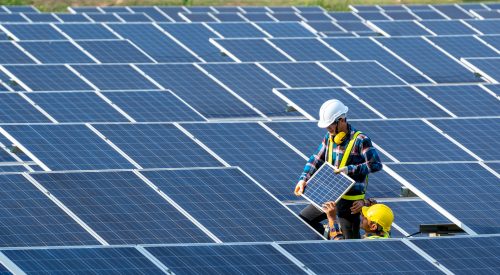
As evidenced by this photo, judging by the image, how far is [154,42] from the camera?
43.9m

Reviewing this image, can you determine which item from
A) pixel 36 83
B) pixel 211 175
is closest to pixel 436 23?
pixel 36 83

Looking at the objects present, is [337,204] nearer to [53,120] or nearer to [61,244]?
[61,244]

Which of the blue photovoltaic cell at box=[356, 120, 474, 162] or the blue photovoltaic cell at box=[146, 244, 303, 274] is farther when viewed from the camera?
the blue photovoltaic cell at box=[356, 120, 474, 162]

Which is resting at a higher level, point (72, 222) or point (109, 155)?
point (109, 155)

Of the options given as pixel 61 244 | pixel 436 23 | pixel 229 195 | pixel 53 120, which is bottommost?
pixel 61 244

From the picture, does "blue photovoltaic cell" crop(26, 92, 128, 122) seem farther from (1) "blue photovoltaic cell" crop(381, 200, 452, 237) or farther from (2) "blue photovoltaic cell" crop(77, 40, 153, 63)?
(2) "blue photovoltaic cell" crop(77, 40, 153, 63)

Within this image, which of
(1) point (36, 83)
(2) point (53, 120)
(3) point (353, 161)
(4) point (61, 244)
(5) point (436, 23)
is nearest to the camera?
(4) point (61, 244)

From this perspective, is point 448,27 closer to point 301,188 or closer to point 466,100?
point 466,100

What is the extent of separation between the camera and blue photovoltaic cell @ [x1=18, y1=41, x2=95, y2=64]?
132ft

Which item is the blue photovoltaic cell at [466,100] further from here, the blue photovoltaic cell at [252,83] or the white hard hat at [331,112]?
the white hard hat at [331,112]

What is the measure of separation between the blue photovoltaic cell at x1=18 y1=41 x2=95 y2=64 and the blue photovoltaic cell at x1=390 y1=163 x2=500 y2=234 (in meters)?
18.9

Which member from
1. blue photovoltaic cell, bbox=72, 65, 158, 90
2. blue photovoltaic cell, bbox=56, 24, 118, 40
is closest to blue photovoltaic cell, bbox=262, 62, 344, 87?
blue photovoltaic cell, bbox=72, 65, 158, 90

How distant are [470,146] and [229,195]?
6.43 metres

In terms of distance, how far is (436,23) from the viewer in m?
49.0
